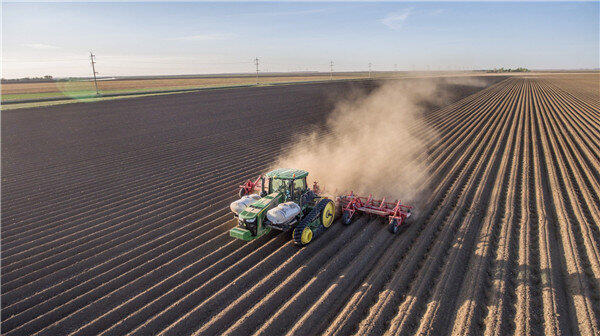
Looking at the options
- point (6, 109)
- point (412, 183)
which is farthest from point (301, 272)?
point (6, 109)

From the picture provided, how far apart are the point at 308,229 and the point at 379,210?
2.64 meters

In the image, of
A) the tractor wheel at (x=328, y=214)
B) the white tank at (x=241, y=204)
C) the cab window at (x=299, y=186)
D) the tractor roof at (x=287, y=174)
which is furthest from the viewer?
the cab window at (x=299, y=186)

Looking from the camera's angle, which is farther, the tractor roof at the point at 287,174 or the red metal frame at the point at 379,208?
the red metal frame at the point at 379,208

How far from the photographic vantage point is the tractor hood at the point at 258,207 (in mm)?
8102

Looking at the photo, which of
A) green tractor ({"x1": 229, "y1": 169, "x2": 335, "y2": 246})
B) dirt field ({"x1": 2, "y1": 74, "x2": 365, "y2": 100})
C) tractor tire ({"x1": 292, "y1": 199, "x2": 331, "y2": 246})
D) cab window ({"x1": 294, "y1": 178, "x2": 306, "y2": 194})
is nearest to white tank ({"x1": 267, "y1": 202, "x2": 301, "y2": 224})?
green tractor ({"x1": 229, "y1": 169, "x2": 335, "y2": 246})

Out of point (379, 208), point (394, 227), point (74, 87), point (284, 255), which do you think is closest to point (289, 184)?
point (284, 255)

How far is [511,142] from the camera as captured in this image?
18.6 m

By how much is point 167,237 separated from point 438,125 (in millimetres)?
21781

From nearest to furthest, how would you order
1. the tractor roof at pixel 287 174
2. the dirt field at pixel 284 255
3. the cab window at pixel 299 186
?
the dirt field at pixel 284 255 < the tractor roof at pixel 287 174 < the cab window at pixel 299 186

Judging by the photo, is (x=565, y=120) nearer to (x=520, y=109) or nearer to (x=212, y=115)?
(x=520, y=109)

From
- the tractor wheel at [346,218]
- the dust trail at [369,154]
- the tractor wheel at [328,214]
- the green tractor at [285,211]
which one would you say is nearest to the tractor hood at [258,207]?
the green tractor at [285,211]

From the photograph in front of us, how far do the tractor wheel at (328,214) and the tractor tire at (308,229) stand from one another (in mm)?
63

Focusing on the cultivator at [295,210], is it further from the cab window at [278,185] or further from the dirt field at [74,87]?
the dirt field at [74,87]

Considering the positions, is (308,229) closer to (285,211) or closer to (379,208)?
(285,211)
